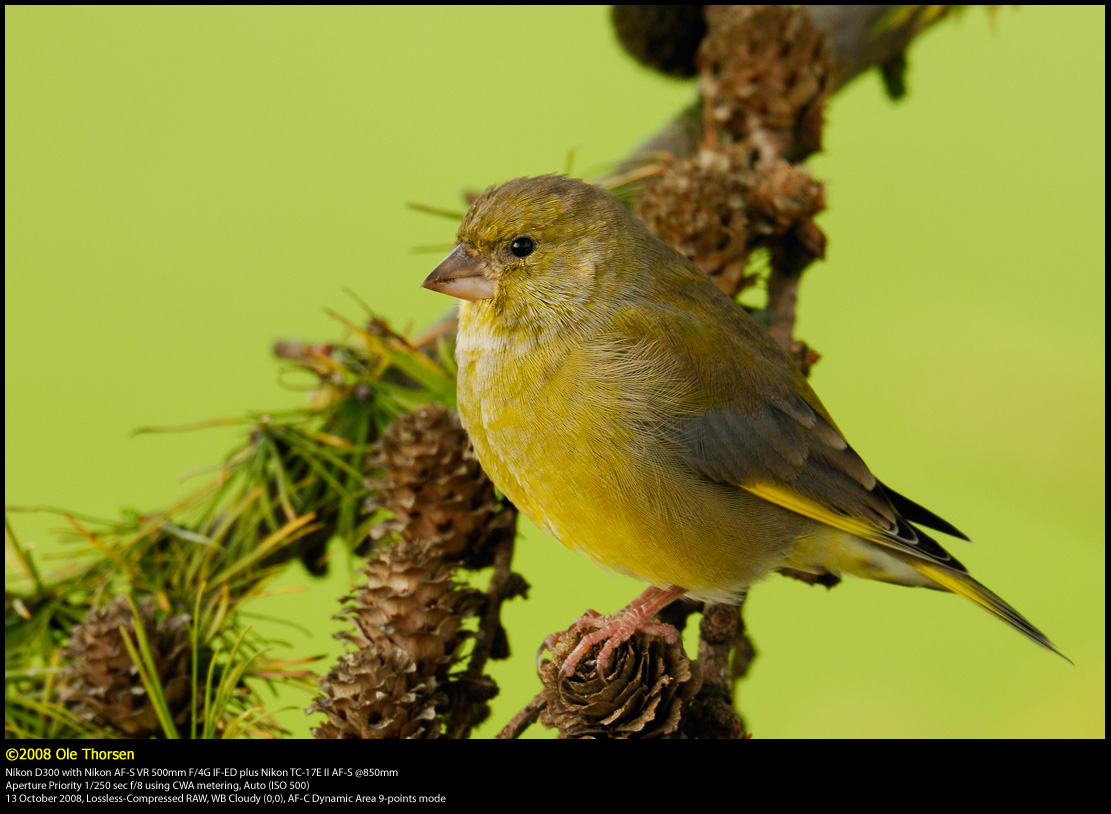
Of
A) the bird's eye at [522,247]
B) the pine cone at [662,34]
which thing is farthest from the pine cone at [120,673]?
the pine cone at [662,34]

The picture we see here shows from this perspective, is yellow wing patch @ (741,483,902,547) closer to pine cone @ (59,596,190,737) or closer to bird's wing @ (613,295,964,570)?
bird's wing @ (613,295,964,570)

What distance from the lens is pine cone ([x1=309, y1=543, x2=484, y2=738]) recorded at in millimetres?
1379

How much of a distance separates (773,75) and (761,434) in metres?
1.02

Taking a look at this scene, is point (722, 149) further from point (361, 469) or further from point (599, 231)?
point (361, 469)

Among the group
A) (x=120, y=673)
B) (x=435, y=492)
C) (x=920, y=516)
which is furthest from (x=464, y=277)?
(x=920, y=516)

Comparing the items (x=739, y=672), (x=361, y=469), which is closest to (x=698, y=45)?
(x=361, y=469)

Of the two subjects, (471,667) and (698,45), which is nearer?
(471,667)

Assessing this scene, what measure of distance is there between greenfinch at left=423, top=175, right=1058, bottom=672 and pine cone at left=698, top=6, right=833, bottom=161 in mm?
706

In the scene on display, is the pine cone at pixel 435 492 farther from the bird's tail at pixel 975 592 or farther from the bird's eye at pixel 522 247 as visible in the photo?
the bird's tail at pixel 975 592

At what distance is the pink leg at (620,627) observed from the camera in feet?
4.70

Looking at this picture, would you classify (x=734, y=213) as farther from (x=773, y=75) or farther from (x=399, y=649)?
(x=399, y=649)

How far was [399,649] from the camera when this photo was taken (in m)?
1.45
